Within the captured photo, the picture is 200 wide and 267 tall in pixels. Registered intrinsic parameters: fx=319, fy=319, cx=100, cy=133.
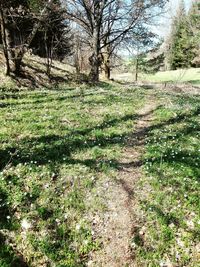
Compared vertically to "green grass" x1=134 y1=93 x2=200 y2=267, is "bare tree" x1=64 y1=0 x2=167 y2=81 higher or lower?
higher

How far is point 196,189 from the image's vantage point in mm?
7785

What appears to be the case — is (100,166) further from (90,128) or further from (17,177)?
(90,128)

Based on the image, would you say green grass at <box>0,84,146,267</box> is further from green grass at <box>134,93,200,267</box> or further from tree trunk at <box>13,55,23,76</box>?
tree trunk at <box>13,55,23,76</box>

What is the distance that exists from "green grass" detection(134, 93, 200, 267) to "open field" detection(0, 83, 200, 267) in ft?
0.06

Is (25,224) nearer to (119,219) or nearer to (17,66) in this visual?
(119,219)

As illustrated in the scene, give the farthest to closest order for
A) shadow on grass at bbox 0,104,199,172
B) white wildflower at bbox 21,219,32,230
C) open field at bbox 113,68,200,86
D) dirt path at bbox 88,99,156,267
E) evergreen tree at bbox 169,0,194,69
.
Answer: evergreen tree at bbox 169,0,194,69, open field at bbox 113,68,200,86, shadow on grass at bbox 0,104,199,172, white wildflower at bbox 21,219,32,230, dirt path at bbox 88,99,156,267

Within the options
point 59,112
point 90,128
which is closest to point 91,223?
point 90,128

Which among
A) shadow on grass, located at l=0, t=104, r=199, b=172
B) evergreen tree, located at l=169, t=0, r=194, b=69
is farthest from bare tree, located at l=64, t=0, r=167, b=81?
evergreen tree, located at l=169, t=0, r=194, b=69

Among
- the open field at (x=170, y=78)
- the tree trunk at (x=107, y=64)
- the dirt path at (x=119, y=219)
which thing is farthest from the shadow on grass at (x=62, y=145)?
the open field at (x=170, y=78)

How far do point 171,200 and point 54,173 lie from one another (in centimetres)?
307

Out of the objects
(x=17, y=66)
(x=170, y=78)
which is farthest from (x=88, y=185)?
(x=170, y=78)

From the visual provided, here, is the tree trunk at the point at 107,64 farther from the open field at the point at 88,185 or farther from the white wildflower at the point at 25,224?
the white wildflower at the point at 25,224

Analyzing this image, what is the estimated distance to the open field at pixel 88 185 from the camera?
632 centimetres

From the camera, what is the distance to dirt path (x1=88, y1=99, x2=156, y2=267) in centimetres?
615
